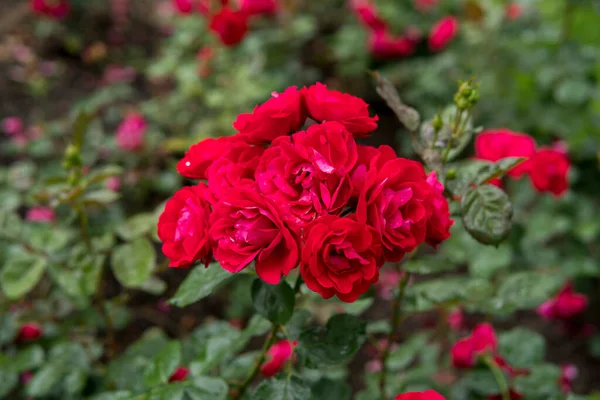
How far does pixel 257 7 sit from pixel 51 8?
1143 millimetres

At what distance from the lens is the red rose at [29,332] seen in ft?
4.49

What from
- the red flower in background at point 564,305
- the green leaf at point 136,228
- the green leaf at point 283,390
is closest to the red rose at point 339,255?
the green leaf at point 283,390

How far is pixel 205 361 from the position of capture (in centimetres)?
93

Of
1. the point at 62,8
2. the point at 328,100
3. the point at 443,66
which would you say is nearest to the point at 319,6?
the point at 443,66

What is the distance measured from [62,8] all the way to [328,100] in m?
2.61

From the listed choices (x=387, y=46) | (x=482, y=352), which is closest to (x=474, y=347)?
(x=482, y=352)

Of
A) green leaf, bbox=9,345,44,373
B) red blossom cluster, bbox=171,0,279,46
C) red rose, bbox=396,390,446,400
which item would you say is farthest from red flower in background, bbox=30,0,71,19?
red rose, bbox=396,390,446,400

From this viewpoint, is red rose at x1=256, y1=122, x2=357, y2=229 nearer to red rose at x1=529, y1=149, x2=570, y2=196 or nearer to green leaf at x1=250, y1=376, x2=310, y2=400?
green leaf at x1=250, y1=376, x2=310, y2=400

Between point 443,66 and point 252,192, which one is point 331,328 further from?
point 443,66

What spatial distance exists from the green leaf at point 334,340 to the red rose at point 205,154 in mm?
302

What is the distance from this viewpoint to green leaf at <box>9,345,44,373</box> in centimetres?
119

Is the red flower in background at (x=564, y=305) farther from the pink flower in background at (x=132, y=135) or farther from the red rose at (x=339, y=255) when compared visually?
the pink flower in background at (x=132, y=135)

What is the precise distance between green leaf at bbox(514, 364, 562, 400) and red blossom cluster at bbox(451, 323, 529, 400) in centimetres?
2

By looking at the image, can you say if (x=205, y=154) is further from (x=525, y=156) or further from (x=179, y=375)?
(x=525, y=156)
